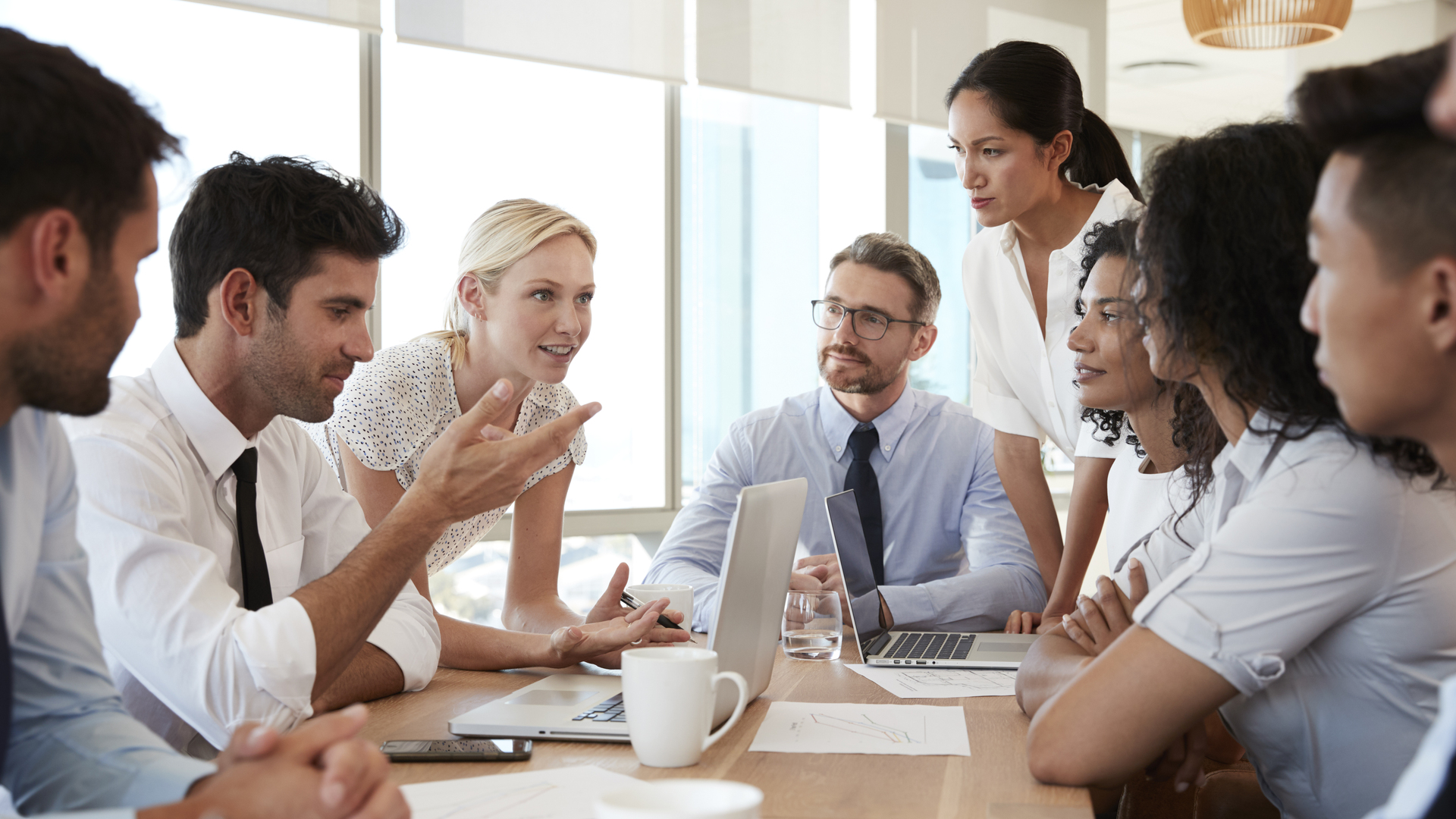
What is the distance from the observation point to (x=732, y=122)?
4586 millimetres

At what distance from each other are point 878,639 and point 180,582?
1.05 m

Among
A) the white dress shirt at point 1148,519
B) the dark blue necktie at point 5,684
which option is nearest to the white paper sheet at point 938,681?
the white dress shirt at point 1148,519

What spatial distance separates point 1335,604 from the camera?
1.12m

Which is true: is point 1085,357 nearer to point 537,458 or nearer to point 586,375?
point 537,458

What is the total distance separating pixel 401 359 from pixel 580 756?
1341 millimetres

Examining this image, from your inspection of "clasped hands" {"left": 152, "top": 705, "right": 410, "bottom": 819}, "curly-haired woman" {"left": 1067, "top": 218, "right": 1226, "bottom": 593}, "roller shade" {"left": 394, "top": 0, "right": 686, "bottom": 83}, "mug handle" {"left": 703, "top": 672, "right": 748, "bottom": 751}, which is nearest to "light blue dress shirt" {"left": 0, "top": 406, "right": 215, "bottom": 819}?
"clasped hands" {"left": 152, "top": 705, "right": 410, "bottom": 819}

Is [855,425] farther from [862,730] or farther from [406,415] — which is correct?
[862,730]

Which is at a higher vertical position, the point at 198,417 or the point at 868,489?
the point at 198,417

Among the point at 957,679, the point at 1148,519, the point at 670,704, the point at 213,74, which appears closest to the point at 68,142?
the point at 670,704

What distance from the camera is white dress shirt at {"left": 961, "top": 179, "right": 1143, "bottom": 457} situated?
2.39 m

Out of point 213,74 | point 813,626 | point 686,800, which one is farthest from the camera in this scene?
point 213,74

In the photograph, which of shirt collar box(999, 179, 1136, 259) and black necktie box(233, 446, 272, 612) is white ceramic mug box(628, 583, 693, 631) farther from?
shirt collar box(999, 179, 1136, 259)

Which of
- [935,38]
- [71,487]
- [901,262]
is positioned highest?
[935,38]

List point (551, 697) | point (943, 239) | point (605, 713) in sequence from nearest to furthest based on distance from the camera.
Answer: point (605, 713) < point (551, 697) < point (943, 239)
